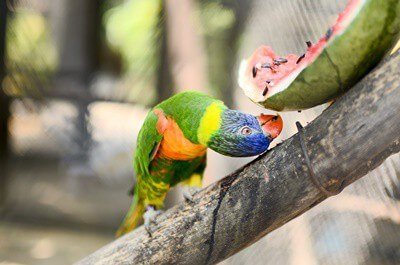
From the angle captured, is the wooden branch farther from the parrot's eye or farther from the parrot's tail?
the parrot's tail

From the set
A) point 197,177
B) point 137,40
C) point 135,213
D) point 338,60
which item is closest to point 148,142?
point 197,177

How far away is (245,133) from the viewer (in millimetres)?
927

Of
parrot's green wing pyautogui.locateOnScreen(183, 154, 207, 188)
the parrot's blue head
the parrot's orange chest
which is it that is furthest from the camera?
parrot's green wing pyautogui.locateOnScreen(183, 154, 207, 188)

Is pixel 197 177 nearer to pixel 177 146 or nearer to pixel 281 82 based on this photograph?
pixel 177 146

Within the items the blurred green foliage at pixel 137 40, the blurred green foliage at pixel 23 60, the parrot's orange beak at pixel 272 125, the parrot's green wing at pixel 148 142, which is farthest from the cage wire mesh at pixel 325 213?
the blurred green foliage at pixel 23 60

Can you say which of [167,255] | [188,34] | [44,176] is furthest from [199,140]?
[44,176]

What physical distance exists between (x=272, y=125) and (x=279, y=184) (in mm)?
130

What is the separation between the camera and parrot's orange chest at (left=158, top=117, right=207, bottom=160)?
47.4 inches

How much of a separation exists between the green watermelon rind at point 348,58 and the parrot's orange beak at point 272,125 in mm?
115

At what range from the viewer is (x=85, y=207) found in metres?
A: 3.58

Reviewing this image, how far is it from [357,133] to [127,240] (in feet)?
1.92

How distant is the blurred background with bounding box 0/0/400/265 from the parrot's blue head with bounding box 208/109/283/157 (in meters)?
0.45

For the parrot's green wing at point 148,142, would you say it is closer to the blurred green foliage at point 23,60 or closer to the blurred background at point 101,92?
the blurred background at point 101,92

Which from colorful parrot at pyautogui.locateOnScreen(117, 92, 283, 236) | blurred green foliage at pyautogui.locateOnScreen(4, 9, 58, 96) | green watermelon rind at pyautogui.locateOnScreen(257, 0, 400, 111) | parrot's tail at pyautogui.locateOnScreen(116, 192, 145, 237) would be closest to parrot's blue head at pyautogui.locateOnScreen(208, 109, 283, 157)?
colorful parrot at pyautogui.locateOnScreen(117, 92, 283, 236)
